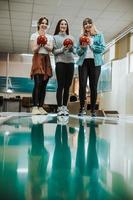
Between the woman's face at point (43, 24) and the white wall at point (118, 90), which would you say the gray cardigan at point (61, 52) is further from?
the white wall at point (118, 90)

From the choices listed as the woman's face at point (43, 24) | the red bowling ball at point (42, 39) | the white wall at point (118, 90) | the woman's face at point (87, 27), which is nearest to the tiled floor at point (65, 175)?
the red bowling ball at point (42, 39)

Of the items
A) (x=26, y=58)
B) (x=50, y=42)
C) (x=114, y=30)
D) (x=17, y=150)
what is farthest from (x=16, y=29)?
(x=17, y=150)

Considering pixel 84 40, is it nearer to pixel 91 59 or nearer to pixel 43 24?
pixel 91 59

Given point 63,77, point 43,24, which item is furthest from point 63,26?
point 63,77

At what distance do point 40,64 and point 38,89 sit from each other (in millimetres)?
333

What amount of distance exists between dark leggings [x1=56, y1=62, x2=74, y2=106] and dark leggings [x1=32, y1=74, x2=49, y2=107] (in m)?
0.33

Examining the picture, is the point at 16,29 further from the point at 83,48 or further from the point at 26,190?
the point at 26,190

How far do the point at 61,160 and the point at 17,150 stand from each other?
23cm

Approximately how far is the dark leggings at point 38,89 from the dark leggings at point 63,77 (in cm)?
33

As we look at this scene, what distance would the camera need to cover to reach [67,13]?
27.1 feet

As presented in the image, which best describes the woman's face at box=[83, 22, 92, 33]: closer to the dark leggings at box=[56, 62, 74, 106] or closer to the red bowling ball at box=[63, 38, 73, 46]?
the red bowling ball at box=[63, 38, 73, 46]

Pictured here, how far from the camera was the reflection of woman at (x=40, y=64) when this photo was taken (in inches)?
149

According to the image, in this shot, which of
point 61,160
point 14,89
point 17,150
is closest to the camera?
point 61,160

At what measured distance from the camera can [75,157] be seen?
34.6 inches
